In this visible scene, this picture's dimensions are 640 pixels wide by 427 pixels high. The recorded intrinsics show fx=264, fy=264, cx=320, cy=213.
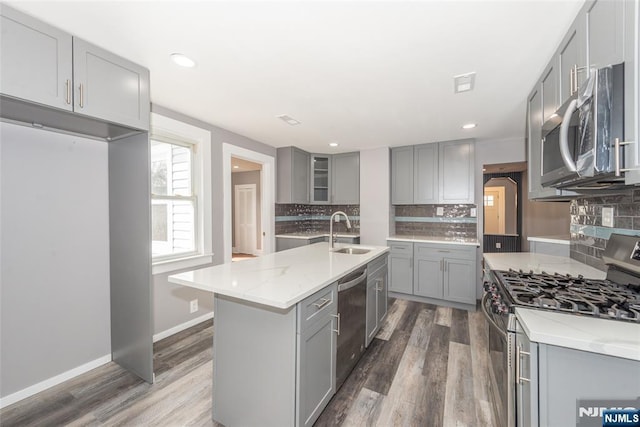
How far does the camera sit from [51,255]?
6.41 ft

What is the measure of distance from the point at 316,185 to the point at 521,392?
162 inches

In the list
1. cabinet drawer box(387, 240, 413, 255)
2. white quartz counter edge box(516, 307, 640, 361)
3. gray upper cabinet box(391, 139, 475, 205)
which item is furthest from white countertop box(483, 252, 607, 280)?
gray upper cabinet box(391, 139, 475, 205)

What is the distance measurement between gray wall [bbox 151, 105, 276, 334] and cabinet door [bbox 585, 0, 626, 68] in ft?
10.4

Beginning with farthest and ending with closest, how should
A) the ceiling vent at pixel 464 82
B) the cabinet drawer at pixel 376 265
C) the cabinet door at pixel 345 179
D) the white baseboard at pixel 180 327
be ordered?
1. the cabinet door at pixel 345 179
2. the white baseboard at pixel 180 327
3. the cabinet drawer at pixel 376 265
4. the ceiling vent at pixel 464 82

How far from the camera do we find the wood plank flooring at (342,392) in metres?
1.66

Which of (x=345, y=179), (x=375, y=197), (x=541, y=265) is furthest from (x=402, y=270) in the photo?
(x=541, y=265)

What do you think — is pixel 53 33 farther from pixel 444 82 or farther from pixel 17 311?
pixel 444 82

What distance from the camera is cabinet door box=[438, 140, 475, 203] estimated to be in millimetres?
3795

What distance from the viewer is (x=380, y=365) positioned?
7.35ft

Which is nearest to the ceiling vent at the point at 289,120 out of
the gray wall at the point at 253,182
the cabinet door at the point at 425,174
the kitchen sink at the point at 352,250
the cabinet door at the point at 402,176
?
the kitchen sink at the point at 352,250

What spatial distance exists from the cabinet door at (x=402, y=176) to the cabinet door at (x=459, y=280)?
1142mm

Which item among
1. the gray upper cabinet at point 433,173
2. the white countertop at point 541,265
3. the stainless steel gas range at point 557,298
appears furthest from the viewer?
the gray upper cabinet at point 433,173

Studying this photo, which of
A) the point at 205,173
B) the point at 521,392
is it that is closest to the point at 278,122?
the point at 205,173

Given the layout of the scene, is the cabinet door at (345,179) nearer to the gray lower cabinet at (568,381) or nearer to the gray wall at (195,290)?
the gray wall at (195,290)
